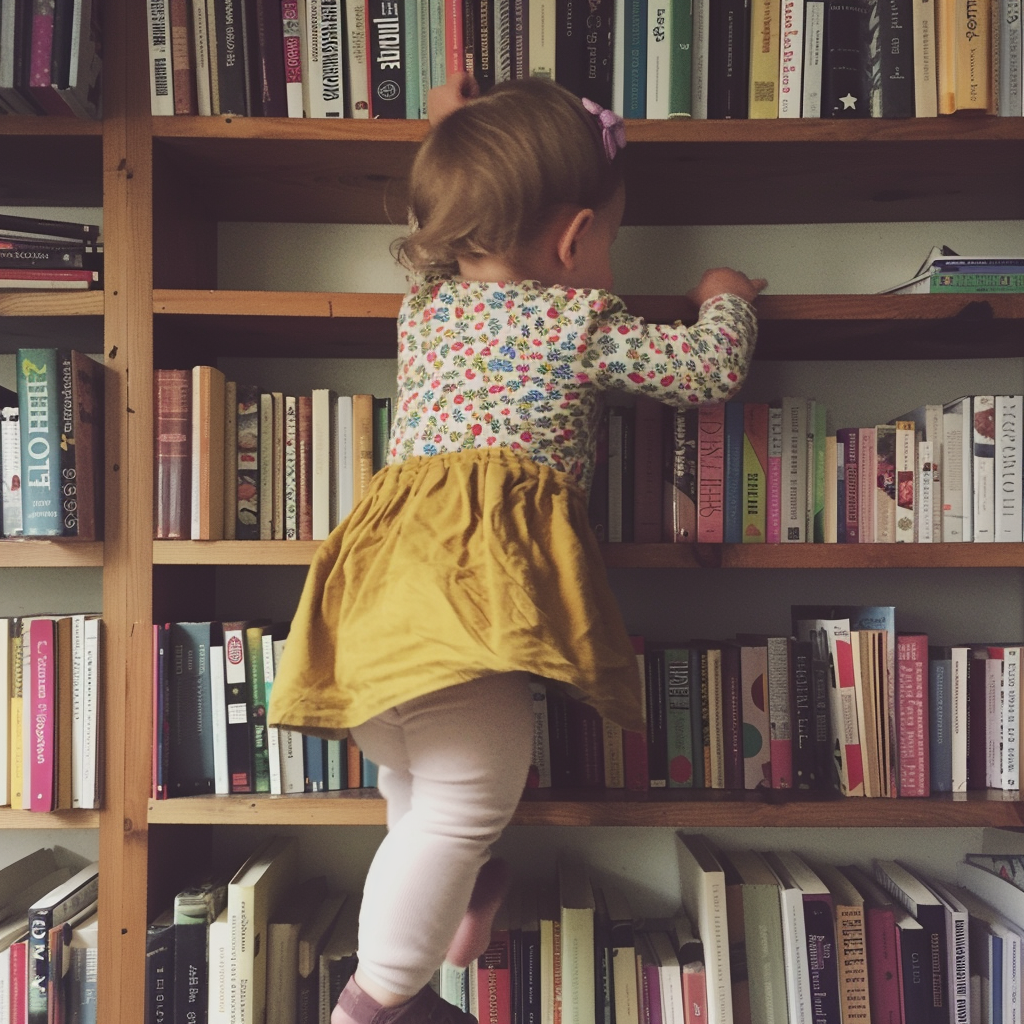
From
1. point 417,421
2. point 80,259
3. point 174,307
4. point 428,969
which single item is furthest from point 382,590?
point 80,259

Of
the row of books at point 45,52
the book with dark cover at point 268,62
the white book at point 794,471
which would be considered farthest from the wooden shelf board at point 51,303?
the white book at point 794,471

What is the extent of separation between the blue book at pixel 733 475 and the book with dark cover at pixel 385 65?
0.62 m

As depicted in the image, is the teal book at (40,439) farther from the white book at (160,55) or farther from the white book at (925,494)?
the white book at (925,494)

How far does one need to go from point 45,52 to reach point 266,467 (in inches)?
23.1

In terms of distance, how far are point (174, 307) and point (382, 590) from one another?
0.54 m

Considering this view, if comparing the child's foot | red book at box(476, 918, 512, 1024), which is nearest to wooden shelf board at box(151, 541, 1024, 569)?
the child's foot

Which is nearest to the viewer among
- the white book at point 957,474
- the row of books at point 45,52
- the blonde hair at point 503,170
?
the blonde hair at point 503,170

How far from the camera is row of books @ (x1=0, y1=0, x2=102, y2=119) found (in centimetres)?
104

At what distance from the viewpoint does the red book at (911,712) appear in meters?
1.11

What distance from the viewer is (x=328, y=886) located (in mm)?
1358

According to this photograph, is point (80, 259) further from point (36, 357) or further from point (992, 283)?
point (992, 283)

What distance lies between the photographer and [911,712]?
1.12m

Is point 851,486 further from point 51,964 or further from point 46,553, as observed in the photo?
point 51,964

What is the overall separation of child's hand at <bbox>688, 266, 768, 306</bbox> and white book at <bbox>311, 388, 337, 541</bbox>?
0.53m
